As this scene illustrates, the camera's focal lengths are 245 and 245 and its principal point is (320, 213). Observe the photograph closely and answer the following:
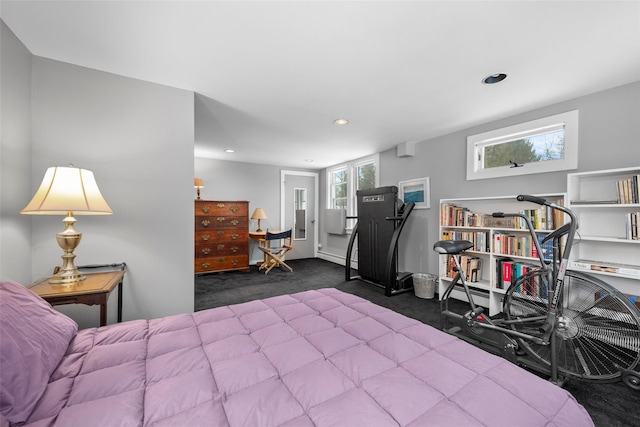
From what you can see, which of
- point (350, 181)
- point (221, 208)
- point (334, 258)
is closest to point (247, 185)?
point (221, 208)

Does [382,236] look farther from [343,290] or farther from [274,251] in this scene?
[274,251]

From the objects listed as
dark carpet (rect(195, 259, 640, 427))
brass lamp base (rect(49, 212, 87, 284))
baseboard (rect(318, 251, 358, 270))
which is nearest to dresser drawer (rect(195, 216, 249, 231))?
dark carpet (rect(195, 259, 640, 427))

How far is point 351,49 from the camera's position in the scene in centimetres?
177

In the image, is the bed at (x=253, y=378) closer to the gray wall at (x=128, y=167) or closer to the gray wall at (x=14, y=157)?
the gray wall at (x=14, y=157)

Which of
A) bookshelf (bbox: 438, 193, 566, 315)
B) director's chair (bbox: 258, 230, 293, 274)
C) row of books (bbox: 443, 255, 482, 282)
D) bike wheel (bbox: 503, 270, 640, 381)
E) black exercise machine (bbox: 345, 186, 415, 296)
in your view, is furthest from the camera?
director's chair (bbox: 258, 230, 293, 274)

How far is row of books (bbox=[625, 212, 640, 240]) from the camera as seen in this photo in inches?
78.6

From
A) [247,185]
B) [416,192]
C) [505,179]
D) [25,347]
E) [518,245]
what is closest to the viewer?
[25,347]

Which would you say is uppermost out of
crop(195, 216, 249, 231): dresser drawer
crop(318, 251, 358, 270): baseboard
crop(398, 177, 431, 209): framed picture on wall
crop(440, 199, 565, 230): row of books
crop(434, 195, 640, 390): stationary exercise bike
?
crop(398, 177, 431, 209): framed picture on wall

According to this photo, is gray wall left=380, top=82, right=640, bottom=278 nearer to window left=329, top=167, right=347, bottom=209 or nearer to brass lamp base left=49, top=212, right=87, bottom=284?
window left=329, top=167, right=347, bottom=209

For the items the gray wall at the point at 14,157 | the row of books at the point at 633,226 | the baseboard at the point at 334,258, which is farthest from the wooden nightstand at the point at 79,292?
the baseboard at the point at 334,258

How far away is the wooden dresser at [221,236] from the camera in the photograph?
475 centimetres

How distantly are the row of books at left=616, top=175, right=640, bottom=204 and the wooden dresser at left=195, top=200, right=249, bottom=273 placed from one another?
513 cm

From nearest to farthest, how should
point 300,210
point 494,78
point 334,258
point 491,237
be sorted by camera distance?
point 494,78 → point 491,237 → point 334,258 → point 300,210

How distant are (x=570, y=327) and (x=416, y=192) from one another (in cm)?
252
